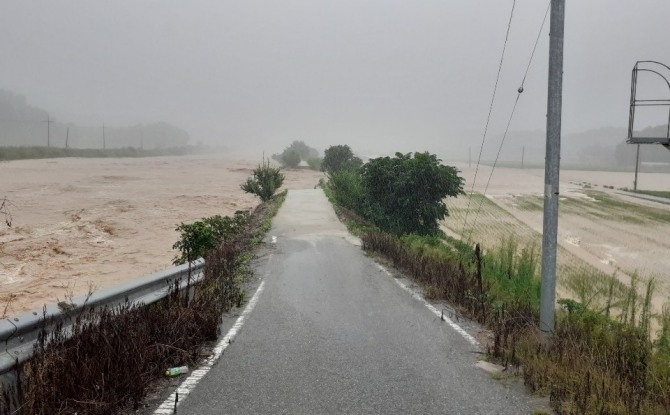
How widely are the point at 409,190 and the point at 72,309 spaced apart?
15626 mm

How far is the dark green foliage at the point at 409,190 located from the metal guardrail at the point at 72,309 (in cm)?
1288

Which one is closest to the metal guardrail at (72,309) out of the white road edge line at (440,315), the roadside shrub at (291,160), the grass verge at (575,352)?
the white road edge line at (440,315)

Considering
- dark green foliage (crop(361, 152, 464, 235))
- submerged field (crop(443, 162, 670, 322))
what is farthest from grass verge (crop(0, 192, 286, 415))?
dark green foliage (crop(361, 152, 464, 235))

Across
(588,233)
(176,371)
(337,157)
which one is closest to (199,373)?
(176,371)

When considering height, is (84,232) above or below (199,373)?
below

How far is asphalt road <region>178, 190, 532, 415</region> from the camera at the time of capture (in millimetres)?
4516

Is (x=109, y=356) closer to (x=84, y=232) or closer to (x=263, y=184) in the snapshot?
(x=84, y=232)

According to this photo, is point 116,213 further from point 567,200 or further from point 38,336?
point 567,200

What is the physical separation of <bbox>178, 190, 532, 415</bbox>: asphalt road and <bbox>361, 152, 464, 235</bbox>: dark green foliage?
30.8 feet

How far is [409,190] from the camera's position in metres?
19.1

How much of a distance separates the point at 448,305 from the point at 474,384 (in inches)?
145

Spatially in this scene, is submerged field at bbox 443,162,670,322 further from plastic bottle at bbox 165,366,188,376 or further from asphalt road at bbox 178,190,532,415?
plastic bottle at bbox 165,366,188,376

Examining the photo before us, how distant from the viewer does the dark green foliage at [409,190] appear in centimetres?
1875

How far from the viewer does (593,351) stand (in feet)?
19.1
